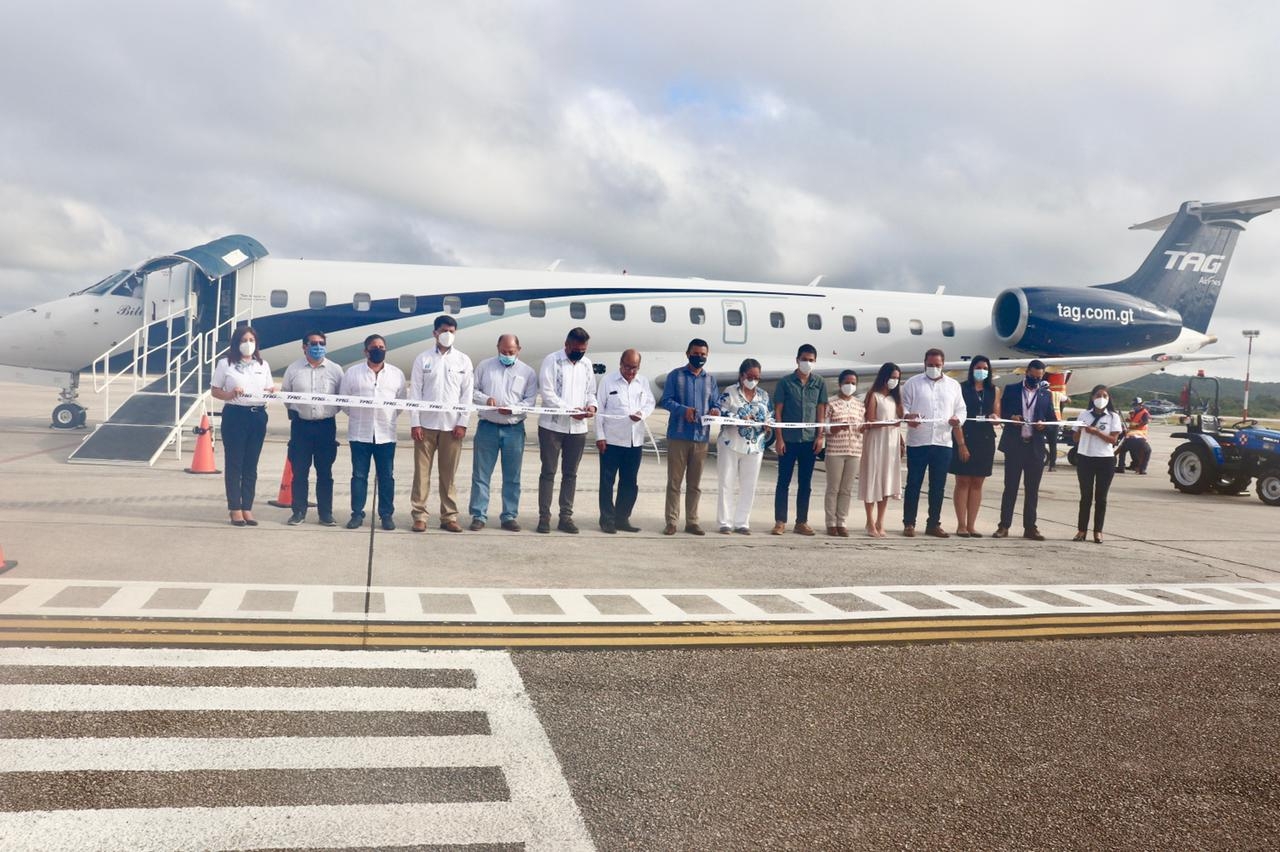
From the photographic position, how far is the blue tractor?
1457 centimetres

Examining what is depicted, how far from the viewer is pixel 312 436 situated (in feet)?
29.5

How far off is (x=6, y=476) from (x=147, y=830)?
965 centimetres

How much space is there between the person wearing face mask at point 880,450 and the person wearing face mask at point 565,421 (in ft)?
10.0

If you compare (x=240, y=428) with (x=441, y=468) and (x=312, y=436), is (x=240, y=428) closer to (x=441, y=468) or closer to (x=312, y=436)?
(x=312, y=436)

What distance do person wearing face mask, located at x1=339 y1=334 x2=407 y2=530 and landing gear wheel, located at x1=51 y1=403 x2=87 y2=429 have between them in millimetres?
10698

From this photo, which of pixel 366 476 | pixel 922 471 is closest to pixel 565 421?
pixel 366 476

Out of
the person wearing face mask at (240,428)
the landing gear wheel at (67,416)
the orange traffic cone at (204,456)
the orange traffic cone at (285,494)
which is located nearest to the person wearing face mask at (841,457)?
the orange traffic cone at (285,494)

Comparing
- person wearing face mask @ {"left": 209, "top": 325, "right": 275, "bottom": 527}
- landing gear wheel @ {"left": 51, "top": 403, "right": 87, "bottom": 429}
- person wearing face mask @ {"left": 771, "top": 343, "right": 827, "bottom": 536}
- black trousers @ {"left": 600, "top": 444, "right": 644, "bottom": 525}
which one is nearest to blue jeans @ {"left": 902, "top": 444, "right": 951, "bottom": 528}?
person wearing face mask @ {"left": 771, "top": 343, "right": 827, "bottom": 536}

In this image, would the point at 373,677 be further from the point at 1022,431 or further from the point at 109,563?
the point at 1022,431

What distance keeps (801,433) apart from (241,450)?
5494 mm

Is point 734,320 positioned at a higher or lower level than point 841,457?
higher

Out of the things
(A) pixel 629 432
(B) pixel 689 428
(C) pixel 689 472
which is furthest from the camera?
(C) pixel 689 472

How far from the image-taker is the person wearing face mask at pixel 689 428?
9.41m

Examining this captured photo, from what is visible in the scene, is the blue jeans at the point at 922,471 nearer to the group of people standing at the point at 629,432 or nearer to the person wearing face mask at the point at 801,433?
the group of people standing at the point at 629,432
